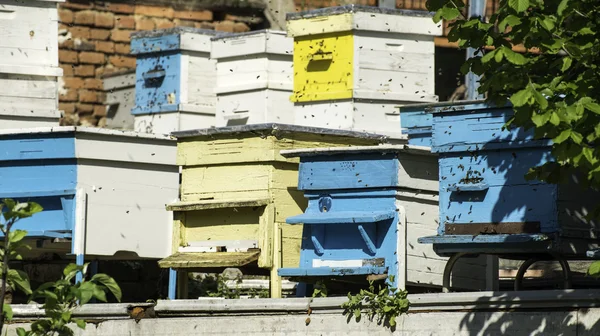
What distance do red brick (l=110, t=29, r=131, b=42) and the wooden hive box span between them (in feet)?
23.3

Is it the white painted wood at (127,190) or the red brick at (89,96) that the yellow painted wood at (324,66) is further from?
the red brick at (89,96)

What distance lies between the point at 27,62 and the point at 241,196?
265cm

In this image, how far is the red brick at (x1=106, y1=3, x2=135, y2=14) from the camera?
1567cm

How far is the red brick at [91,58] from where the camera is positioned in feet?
51.0

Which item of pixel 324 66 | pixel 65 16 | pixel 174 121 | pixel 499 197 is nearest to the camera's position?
pixel 499 197

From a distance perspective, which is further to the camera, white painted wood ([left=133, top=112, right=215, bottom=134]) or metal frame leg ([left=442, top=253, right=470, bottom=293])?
white painted wood ([left=133, top=112, right=215, bottom=134])

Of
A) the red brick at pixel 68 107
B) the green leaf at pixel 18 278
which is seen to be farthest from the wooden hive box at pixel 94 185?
the red brick at pixel 68 107

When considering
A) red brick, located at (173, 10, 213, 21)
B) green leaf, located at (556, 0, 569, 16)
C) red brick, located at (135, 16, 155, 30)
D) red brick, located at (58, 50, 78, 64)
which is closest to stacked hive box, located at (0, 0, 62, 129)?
green leaf, located at (556, 0, 569, 16)

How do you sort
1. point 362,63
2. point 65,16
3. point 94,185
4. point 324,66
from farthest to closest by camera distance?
point 65,16
point 324,66
point 362,63
point 94,185

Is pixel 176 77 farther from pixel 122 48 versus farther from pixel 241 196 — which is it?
pixel 122 48

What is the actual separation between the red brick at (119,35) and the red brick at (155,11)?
1.07 feet

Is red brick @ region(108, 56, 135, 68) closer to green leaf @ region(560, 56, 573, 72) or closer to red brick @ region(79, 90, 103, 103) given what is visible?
red brick @ region(79, 90, 103, 103)

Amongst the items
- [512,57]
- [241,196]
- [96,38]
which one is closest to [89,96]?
[96,38]

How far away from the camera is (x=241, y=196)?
830 cm
